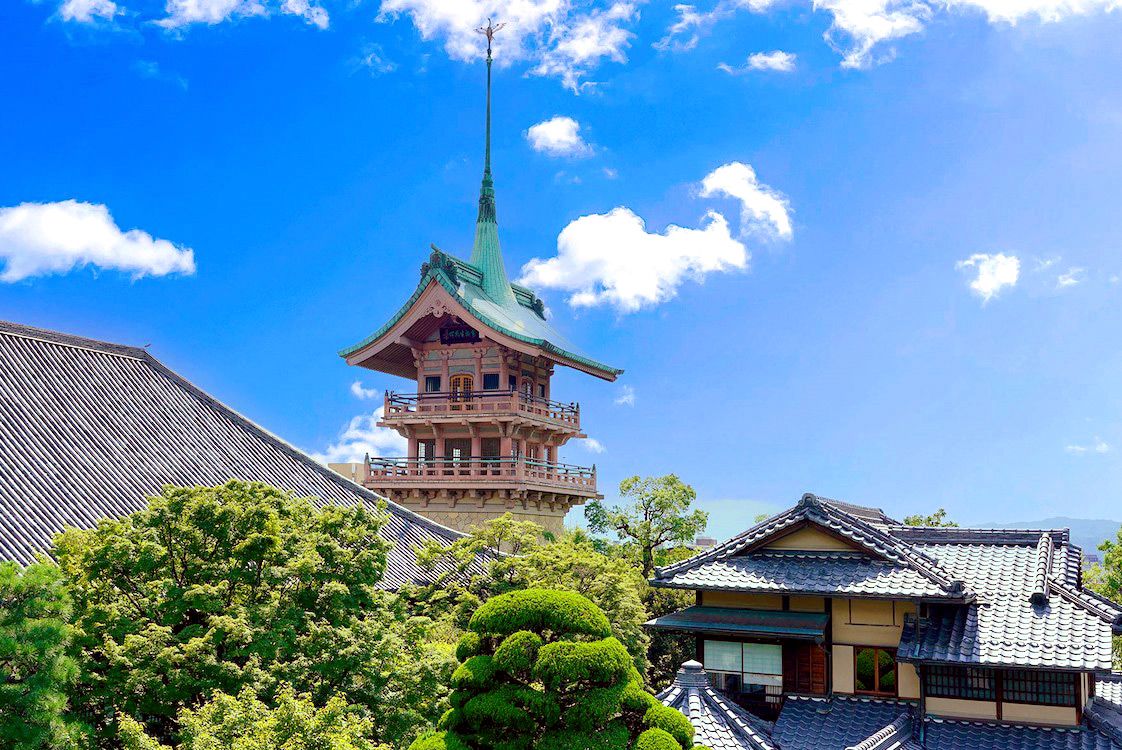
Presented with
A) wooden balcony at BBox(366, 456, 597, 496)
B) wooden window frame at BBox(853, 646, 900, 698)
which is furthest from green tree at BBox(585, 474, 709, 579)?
wooden window frame at BBox(853, 646, 900, 698)

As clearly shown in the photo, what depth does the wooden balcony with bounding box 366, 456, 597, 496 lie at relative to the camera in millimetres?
42062

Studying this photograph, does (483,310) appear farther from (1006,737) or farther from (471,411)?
(1006,737)

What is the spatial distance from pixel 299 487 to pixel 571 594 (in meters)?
18.2

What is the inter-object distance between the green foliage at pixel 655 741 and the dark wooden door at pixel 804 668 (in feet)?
22.1

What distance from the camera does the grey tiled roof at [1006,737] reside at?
52.7 ft

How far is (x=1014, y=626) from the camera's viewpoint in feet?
56.1

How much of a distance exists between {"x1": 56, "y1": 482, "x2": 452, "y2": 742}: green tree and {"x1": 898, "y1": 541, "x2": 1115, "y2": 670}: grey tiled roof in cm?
919

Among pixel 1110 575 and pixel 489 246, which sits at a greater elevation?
pixel 489 246

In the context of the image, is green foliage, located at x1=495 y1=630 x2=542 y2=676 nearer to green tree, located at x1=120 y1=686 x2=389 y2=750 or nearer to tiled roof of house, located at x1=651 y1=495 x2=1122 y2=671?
green tree, located at x1=120 y1=686 x2=389 y2=750

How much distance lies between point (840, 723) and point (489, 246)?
3698 cm

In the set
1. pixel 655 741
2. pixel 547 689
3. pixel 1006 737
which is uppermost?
pixel 547 689

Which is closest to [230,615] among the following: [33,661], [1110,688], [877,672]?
[33,661]

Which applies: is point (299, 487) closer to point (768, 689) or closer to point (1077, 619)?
point (768, 689)

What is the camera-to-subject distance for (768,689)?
18500mm
